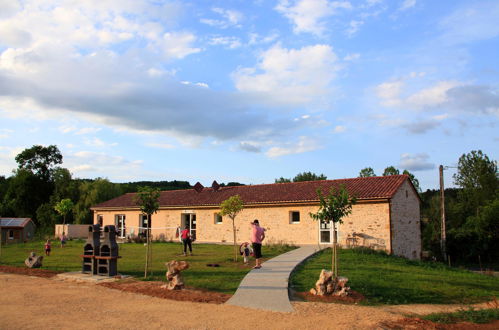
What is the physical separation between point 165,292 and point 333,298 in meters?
4.10

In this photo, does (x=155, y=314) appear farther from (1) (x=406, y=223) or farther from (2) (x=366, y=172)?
(2) (x=366, y=172)

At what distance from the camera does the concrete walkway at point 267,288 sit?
8.59 meters

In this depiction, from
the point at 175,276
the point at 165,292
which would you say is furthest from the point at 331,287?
the point at 165,292

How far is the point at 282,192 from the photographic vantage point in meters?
23.8

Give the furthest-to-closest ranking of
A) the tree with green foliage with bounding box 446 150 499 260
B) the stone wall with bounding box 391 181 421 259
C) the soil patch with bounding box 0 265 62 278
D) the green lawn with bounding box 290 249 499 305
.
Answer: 1. the tree with green foliage with bounding box 446 150 499 260
2. the stone wall with bounding box 391 181 421 259
3. the soil patch with bounding box 0 265 62 278
4. the green lawn with bounding box 290 249 499 305

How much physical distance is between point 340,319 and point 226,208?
344 inches

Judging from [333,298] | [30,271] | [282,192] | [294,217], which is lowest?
[30,271]

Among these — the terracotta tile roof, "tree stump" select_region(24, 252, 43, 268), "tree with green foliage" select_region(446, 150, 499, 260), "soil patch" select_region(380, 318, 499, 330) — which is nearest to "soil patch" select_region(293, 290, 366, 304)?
"soil patch" select_region(380, 318, 499, 330)

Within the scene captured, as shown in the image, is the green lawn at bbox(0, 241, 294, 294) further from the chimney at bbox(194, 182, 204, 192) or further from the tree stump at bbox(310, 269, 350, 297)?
the chimney at bbox(194, 182, 204, 192)

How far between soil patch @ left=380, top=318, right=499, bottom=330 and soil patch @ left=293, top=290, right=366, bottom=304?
6.01 ft

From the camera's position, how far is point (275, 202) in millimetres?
22156

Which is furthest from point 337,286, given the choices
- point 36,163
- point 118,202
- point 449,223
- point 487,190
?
point 36,163

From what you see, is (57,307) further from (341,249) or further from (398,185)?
(398,185)

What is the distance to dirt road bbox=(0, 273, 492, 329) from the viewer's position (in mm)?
7152
